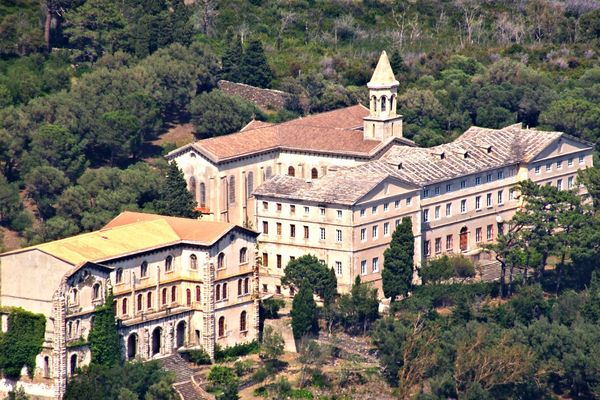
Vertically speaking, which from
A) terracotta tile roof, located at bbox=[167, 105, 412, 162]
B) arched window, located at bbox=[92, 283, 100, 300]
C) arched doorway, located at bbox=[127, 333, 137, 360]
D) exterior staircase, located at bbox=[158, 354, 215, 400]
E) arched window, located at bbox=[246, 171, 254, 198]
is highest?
terracotta tile roof, located at bbox=[167, 105, 412, 162]

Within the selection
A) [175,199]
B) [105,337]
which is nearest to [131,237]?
[105,337]

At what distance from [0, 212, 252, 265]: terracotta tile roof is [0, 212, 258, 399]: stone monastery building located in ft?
0.19

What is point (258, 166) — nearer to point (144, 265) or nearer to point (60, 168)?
point (60, 168)

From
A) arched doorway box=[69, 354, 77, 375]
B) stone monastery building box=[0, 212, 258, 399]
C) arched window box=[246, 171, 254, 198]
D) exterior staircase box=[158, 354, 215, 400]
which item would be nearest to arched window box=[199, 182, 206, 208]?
arched window box=[246, 171, 254, 198]

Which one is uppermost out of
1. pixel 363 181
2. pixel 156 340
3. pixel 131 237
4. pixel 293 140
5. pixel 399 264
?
pixel 293 140

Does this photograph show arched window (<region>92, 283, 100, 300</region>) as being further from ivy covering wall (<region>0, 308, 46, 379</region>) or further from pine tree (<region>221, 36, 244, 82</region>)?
pine tree (<region>221, 36, 244, 82</region>)

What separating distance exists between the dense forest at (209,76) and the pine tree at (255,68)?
0.36 feet

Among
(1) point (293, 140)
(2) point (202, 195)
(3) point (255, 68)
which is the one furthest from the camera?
(3) point (255, 68)

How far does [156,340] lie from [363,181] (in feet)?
62.0

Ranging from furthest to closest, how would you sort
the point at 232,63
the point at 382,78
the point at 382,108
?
the point at 232,63
the point at 382,108
the point at 382,78

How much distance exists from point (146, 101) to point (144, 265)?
3558cm

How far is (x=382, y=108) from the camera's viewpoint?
14500cm

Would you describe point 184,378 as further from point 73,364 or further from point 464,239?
point 464,239

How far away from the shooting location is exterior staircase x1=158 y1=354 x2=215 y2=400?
388 ft
